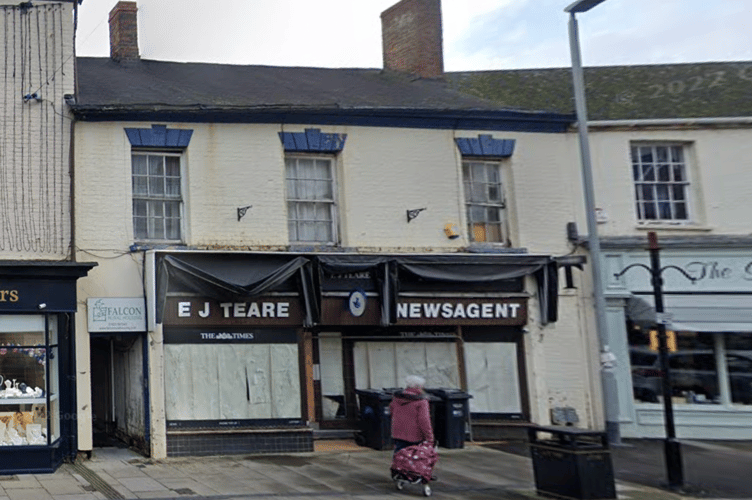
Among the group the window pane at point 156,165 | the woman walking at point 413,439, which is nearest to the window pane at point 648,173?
the woman walking at point 413,439

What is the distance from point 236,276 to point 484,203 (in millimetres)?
5193

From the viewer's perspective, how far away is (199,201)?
605 inches

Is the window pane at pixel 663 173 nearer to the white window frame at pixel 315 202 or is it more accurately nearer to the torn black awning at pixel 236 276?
the white window frame at pixel 315 202

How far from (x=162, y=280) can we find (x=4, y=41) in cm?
469

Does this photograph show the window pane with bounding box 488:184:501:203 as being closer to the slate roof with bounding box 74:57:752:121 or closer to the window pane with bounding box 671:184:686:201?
the slate roof with bounding box 74:57:752:121

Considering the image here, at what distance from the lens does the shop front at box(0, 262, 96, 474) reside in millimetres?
13219

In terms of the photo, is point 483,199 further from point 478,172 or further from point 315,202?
point 315,202

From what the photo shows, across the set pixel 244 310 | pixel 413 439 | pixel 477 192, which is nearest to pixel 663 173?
pixel 477 192

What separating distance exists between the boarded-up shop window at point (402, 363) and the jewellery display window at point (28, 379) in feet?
17.8

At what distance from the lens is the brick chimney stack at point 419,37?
2000cm

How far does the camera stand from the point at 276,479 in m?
12.7

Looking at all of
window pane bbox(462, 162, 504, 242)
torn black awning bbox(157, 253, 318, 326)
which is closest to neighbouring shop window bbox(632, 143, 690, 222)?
window pane bbox(462, 162, 504, 242)

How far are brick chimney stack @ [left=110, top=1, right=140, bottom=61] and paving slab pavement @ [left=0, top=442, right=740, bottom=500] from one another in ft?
27.8

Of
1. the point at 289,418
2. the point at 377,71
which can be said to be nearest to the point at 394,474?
the point at 289,418
